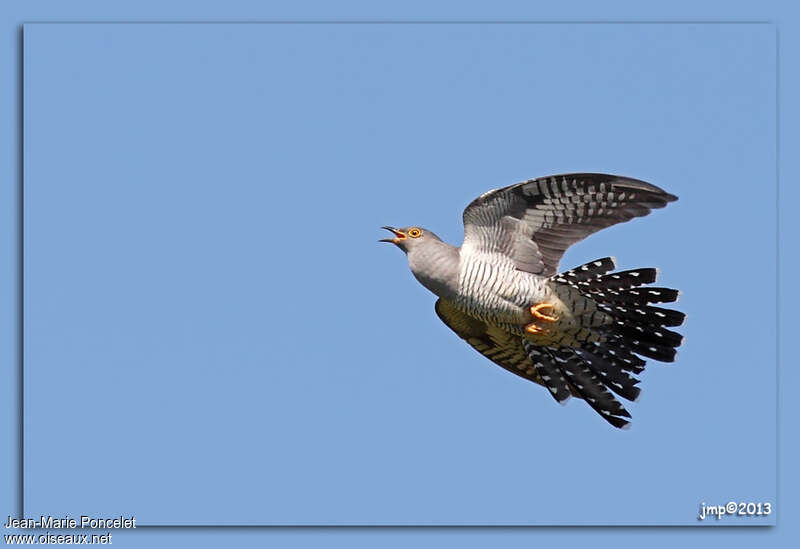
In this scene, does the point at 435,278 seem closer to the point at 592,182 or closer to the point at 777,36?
the point at 592,182

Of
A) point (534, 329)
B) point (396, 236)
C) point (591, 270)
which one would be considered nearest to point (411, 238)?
point (396, 236)

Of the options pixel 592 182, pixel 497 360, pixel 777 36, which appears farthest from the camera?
pixel 497 360

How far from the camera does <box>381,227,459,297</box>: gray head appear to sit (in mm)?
11109

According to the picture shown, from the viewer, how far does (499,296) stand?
11.3m

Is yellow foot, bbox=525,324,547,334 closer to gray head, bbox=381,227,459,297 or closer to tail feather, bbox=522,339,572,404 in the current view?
tail feather, bbox=522,339,572,404

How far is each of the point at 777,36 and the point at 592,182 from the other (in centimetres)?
201

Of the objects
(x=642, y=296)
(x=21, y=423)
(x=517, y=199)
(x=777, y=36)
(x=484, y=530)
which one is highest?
(x=777, y=36)

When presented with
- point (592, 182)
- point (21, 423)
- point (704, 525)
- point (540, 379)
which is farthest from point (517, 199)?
point (21, 423)

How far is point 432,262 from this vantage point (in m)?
11.1

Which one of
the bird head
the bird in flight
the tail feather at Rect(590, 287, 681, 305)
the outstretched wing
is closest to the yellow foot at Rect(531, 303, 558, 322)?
the bird in flight

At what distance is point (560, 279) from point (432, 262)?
3.04ft

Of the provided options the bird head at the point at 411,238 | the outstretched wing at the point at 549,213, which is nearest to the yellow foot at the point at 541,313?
the outstretched wing at the point at 549,213

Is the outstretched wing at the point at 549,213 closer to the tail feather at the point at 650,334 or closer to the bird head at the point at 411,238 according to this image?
the bird head at the point at 411,238

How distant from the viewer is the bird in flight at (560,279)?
10.9 meters
